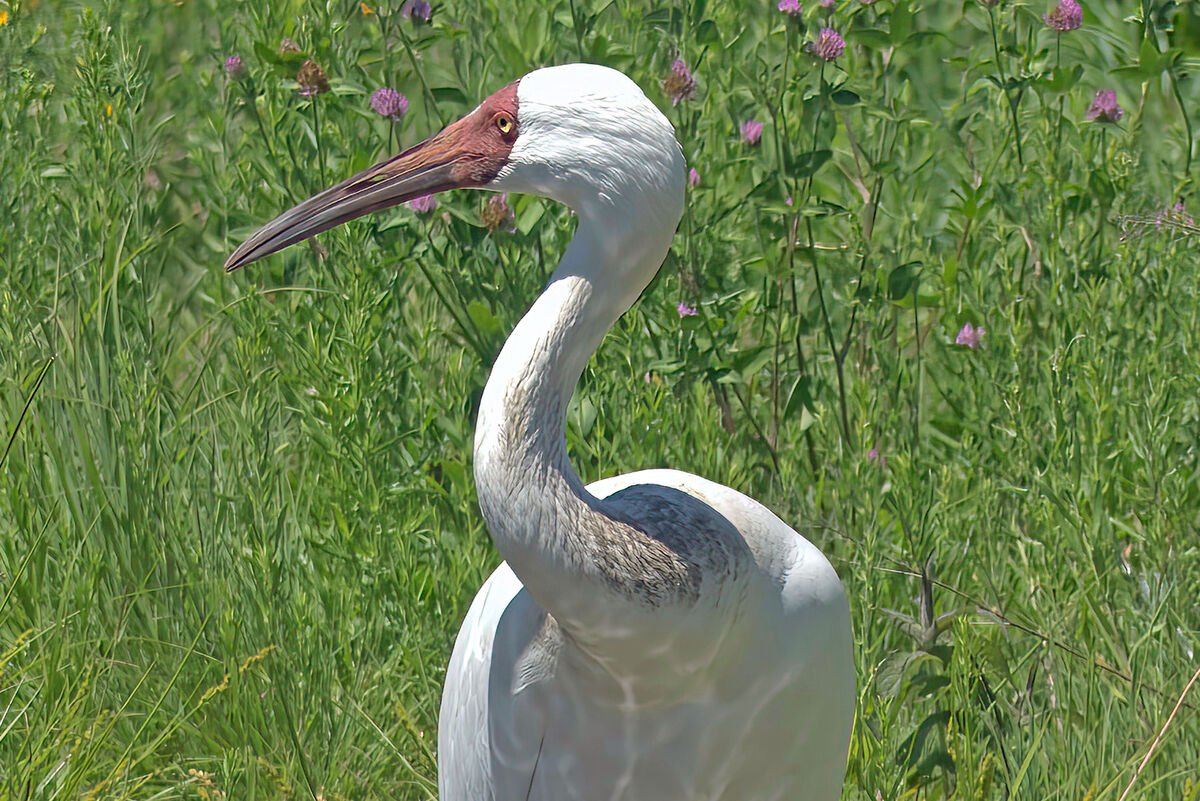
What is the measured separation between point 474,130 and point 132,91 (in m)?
1.45

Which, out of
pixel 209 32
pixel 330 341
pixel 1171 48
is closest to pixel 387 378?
pixel 330 341

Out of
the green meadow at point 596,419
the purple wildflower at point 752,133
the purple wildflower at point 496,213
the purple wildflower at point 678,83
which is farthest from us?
the purple wildflower at point 752,133

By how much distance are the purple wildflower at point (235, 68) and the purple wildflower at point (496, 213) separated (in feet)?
2.85

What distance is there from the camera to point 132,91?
3.06m

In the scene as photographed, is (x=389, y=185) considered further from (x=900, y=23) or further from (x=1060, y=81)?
(x=1060, y=81)

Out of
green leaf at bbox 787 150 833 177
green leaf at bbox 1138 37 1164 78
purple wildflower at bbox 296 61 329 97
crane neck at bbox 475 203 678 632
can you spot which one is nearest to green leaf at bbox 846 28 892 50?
green leaf at bbox 787 150 833 177

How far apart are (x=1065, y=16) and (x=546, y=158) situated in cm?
200

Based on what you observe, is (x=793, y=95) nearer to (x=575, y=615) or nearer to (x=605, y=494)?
(x=605, y=494)

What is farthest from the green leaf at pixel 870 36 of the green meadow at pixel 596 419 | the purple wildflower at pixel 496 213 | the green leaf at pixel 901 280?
the purple wildflower at pixel 496 213

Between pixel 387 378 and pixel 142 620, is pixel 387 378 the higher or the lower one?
the higher one

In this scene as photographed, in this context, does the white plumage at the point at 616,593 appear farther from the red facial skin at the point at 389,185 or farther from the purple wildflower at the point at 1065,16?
the purple wildflower at the point at 1065,16

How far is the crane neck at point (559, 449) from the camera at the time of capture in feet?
5.59

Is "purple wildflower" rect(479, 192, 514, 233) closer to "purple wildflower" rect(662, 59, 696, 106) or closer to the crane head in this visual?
"purple wildflower" rect(662, 59, 696, 106)

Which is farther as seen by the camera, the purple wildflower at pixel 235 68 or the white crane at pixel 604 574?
the purple wildflower at pixel 235 68
